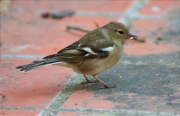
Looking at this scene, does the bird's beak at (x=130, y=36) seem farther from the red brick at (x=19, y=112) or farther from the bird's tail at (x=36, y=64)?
the red brick at (x=19, y=112)

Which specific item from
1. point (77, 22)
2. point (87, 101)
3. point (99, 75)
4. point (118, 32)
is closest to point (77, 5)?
point (77, 22)

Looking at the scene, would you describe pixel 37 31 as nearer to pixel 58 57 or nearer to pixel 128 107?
pixel 58 57

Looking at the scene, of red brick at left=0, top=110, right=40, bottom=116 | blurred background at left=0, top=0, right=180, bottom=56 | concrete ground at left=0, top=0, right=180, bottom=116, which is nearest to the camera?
red brick at left=0, top=110, right=40, bottom=116

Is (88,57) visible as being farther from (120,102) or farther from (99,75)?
(120,102)

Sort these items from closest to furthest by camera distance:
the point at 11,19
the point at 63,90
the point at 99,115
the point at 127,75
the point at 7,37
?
the point at 99,115, the point at 63,90, the point at 127,75, the point at 7,37, the point at 11,19

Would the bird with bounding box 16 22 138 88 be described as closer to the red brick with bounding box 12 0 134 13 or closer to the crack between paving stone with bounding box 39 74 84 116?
the crack between paving stone with bounding box 39 74 84 116

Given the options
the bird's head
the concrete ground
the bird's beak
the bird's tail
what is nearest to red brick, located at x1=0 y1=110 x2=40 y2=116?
the concrete ground

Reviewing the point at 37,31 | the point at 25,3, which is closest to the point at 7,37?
the point at 37,31
